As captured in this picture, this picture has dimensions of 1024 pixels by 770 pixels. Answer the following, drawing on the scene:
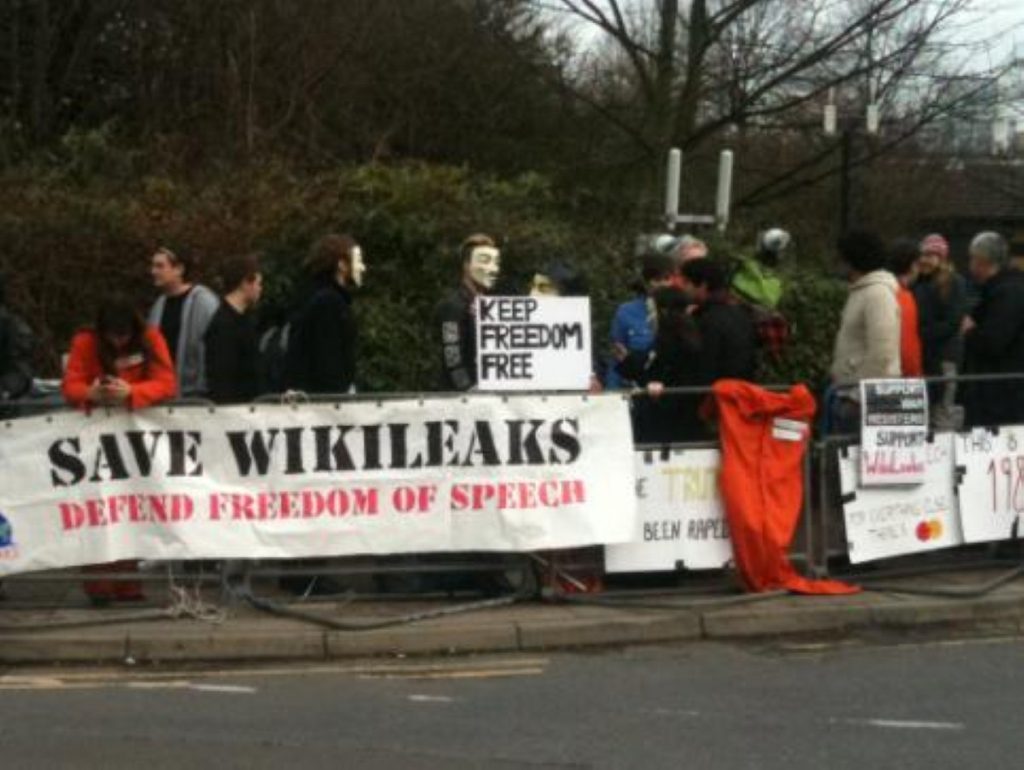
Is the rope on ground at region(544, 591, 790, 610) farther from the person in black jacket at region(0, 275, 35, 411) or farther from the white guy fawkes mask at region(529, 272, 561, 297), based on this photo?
the person in black jacket at region(0, 275, 35, 411)

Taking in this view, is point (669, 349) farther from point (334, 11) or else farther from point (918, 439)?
point (334, 11)

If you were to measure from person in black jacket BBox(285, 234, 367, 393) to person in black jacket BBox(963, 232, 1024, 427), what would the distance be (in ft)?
12.6

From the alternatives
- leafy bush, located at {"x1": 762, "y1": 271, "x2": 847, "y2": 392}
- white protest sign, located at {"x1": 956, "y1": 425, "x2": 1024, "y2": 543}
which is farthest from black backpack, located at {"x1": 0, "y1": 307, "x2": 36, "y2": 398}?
leafy bush, located at {"x1": 762, "y1": 271, "x2": 847, "y2": 392}

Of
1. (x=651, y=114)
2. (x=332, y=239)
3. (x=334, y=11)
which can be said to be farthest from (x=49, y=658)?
(x=651, y=114)

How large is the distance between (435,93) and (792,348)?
27.7ft

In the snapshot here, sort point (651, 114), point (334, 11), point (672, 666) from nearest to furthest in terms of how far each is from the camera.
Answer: point (672, 666) → point (334, 11) → point (651, 114)

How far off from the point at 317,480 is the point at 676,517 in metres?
1.98

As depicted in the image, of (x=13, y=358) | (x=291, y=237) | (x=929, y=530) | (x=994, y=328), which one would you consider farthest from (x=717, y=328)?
(x=291, y=237)

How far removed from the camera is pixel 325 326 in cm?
948

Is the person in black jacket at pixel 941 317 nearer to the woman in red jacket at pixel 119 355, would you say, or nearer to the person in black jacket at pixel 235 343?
the person in black jacket at pixel 235 343

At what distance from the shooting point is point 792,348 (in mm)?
15281

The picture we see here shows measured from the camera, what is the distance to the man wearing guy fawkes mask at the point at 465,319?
9.76 meters


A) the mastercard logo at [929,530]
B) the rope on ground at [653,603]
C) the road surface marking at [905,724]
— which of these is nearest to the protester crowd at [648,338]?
the mastercard logo at [929,530]

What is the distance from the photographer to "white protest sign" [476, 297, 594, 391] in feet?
30.7
